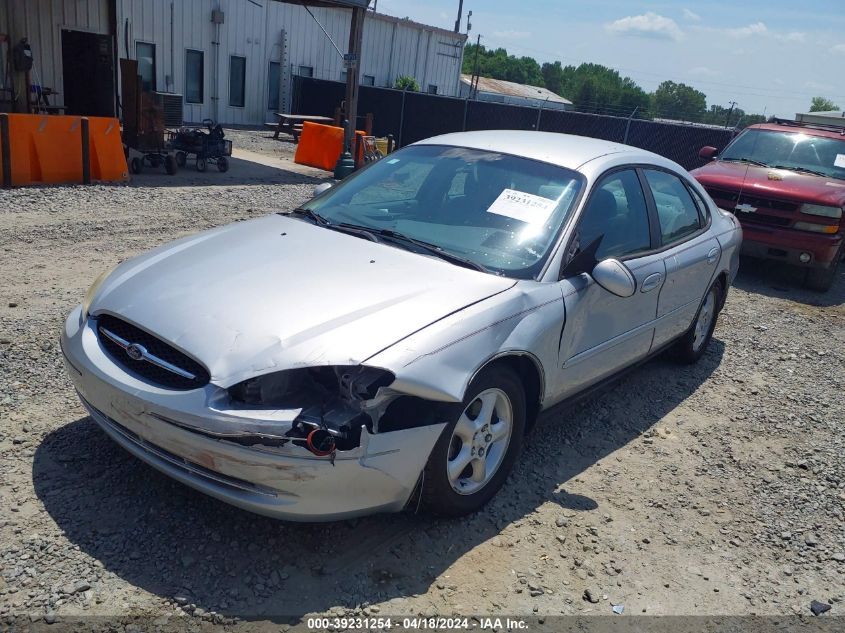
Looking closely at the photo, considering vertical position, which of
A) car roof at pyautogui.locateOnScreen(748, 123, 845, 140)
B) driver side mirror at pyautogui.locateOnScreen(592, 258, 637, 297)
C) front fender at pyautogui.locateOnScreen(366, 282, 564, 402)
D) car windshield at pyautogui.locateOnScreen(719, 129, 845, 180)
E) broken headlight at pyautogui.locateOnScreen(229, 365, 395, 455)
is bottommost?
broken headlight at pyautogui.locateOnScreen(229, 365, 395, 455)

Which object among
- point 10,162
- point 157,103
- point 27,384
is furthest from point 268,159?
point 27,384

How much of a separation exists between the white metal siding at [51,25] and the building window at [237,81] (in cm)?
837

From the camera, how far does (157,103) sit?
13156 millimetres

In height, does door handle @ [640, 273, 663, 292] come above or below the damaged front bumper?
above

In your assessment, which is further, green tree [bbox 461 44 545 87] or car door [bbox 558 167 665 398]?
green tree [bbox 461 44 545 87]

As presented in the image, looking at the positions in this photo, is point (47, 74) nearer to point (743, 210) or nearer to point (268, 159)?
point (268, 159)

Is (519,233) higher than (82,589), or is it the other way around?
(519,233)

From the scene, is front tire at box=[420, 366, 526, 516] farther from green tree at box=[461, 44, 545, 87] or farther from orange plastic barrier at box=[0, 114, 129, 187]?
green tree at box=[461, 44, 545, 87]

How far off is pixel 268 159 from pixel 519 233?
14424mm

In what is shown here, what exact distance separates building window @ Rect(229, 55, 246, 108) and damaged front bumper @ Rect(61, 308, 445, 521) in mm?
23942

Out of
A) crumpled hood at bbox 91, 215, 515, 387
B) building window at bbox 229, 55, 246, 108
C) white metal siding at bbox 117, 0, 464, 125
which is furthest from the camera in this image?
building window at bbox 229, 55, 246, 108

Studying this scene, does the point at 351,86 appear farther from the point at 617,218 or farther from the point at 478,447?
the point at 478,447

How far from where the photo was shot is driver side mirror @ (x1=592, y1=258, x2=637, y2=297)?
146 inches

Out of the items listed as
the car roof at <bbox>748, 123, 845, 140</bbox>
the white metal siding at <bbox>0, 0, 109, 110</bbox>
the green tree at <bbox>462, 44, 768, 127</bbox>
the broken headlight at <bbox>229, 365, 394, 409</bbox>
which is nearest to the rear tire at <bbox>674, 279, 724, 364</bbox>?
the broken headlight at <bbox>229, 365, 394, 409</bbox>
